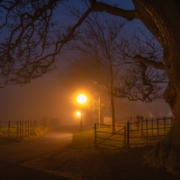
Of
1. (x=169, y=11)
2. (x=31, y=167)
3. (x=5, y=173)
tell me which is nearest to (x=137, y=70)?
(x=169, y=11)

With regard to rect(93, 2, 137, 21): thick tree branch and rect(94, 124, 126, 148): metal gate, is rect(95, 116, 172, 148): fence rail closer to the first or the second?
rect(94, 124, 126, 148): metal gate

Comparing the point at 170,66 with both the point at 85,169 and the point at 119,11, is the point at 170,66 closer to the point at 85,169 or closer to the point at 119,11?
the point at 119,11

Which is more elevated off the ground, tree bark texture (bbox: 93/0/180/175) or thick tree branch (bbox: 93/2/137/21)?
thick tree branch (bbox: 93/2/137/21)

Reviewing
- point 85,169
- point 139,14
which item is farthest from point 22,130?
point 139,14

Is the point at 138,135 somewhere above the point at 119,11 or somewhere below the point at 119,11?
below

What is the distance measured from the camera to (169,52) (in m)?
6.64

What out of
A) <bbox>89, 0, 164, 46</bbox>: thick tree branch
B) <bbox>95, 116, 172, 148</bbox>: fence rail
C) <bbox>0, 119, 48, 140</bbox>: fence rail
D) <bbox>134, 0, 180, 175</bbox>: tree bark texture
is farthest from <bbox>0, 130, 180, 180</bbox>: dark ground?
<bbox>0, 119, 48, 140</bbox>: fence rail

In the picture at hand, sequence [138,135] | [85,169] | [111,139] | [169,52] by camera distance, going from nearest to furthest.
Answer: [169,52], [85,169], [111,139], [138,135]

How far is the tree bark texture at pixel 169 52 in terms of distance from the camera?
5.47 metres

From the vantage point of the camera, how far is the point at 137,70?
1219 cm

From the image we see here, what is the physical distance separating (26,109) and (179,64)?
189ft

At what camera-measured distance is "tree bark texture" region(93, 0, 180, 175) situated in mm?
5467

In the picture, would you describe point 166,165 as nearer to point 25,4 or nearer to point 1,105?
point 25,4

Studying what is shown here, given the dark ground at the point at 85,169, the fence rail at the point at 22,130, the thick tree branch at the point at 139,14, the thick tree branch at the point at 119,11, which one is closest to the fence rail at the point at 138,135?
the dark ground at the point at 85,169
